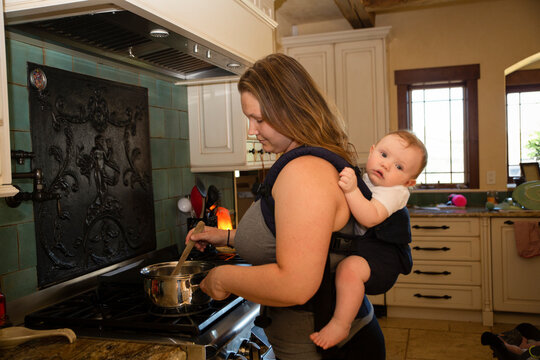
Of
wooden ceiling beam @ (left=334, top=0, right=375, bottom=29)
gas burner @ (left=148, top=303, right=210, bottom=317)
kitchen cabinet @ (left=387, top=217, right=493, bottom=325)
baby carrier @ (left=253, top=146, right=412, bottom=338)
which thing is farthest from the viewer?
kitchen cabinet @ (left=387, top=217, right=493, bottom=325)

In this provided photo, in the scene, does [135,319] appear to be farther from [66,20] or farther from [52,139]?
[66,20]

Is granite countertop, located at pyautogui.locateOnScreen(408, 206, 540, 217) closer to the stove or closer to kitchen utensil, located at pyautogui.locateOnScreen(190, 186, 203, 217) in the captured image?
kitchen utensil, located at pyautogui.locateOnScreen(190, 186, 203, 217)

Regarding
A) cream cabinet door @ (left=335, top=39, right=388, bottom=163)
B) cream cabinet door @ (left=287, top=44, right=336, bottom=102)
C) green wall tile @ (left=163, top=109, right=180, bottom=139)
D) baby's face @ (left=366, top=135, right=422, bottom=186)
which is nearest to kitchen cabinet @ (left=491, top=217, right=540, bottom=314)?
cream cabinet door @ (left=335, top=39, right=388, bottom=163)

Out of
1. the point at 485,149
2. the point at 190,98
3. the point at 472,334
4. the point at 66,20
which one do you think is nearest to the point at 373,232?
the point at 66,20

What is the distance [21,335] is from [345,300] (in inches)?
38.9

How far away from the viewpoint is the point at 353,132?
439 cm

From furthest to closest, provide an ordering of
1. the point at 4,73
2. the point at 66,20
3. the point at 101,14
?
the point at 66,20 < the point at 101,14 < the point at 4,73

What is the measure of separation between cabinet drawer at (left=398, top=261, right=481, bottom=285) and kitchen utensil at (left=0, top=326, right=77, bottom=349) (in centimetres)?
327

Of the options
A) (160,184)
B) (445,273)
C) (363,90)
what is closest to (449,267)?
(445,273)

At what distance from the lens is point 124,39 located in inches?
72.0

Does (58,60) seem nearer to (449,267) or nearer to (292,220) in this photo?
(292,220)

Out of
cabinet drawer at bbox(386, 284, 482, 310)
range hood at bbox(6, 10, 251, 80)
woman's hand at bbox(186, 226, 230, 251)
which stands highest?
range hood at bbox(6, 10, 251, 80)

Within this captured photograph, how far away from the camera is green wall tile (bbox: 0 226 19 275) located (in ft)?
5.50

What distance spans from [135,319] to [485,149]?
3988mm
